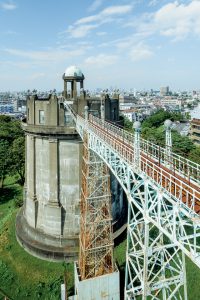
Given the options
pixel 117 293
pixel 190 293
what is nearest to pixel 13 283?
pixel 117 293

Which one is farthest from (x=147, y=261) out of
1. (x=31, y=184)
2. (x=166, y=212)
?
(x=31, y=184)

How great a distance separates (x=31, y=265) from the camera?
2775 centimetres

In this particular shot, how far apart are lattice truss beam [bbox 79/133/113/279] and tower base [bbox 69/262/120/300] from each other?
2.15 ft

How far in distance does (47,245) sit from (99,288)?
840 cm

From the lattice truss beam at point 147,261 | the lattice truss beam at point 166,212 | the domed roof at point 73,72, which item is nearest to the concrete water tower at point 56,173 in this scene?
the domed roof at point 73,72

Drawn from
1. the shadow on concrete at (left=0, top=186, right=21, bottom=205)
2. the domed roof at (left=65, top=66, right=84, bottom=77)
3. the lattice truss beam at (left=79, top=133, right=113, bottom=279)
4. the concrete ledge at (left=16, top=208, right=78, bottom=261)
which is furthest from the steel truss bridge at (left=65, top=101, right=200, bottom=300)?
the shadow on concrete at (left=0, top=186, right=21, bottom=205)

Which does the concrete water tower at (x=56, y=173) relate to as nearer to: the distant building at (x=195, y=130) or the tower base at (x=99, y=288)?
the tower base at (x=99, y=288)

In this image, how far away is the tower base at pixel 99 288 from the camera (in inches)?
881

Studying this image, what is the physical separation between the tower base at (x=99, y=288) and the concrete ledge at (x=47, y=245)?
5.05 meters

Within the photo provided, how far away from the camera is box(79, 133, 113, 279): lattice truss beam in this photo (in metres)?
22.8

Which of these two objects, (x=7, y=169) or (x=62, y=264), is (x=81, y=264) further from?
(x=7, y=169)

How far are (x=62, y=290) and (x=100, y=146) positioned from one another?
1120cm

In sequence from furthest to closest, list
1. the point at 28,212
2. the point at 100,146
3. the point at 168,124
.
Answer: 1. the point at 28,212
2. the point at 100,146
3. the point at 168,124

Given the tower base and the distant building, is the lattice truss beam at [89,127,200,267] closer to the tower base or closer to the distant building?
the tower base
